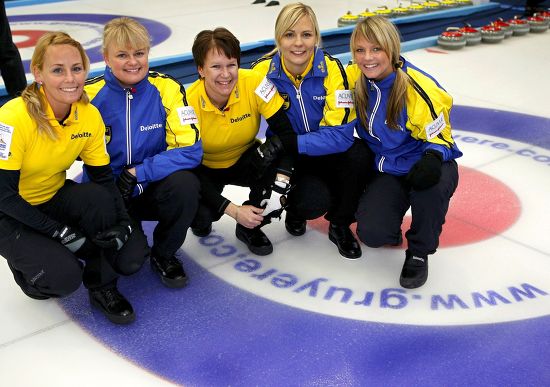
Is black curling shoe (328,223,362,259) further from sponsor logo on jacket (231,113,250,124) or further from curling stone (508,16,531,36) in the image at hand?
curling stone (508,16,531,36)

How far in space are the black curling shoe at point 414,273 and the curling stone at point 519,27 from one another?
5.38 meters

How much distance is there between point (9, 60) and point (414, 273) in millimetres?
3342

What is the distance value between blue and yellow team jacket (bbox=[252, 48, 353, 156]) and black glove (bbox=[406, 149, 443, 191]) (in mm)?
383

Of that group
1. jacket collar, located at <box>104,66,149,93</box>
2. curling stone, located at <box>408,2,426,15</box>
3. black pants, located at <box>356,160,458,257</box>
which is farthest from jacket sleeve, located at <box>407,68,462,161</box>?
curling stone, located at <box>408,2,426,15</box>

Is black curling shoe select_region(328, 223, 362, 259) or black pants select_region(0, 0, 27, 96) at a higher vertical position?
black pants select_region(0, 0, 27, 96)

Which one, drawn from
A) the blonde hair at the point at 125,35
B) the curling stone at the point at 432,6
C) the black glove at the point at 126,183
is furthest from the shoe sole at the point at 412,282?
the curling stone at the point at 432,6

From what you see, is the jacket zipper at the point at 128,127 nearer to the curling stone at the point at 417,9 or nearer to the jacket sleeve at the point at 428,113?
the jacket sleeve at the point at 428,113

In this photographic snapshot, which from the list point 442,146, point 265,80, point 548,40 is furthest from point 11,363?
point 548,40

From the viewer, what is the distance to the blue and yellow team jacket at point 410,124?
2.54m

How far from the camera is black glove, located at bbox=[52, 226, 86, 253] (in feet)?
7.44

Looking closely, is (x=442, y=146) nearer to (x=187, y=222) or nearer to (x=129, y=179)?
(x=187, y=222)

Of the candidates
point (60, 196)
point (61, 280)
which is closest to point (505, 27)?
point (60, 196)

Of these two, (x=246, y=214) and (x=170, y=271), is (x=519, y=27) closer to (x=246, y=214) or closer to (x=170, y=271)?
(x=246, y=214)

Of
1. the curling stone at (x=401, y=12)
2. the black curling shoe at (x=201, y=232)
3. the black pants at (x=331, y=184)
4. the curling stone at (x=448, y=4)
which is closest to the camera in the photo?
the black pants at (x=331, y=184)
